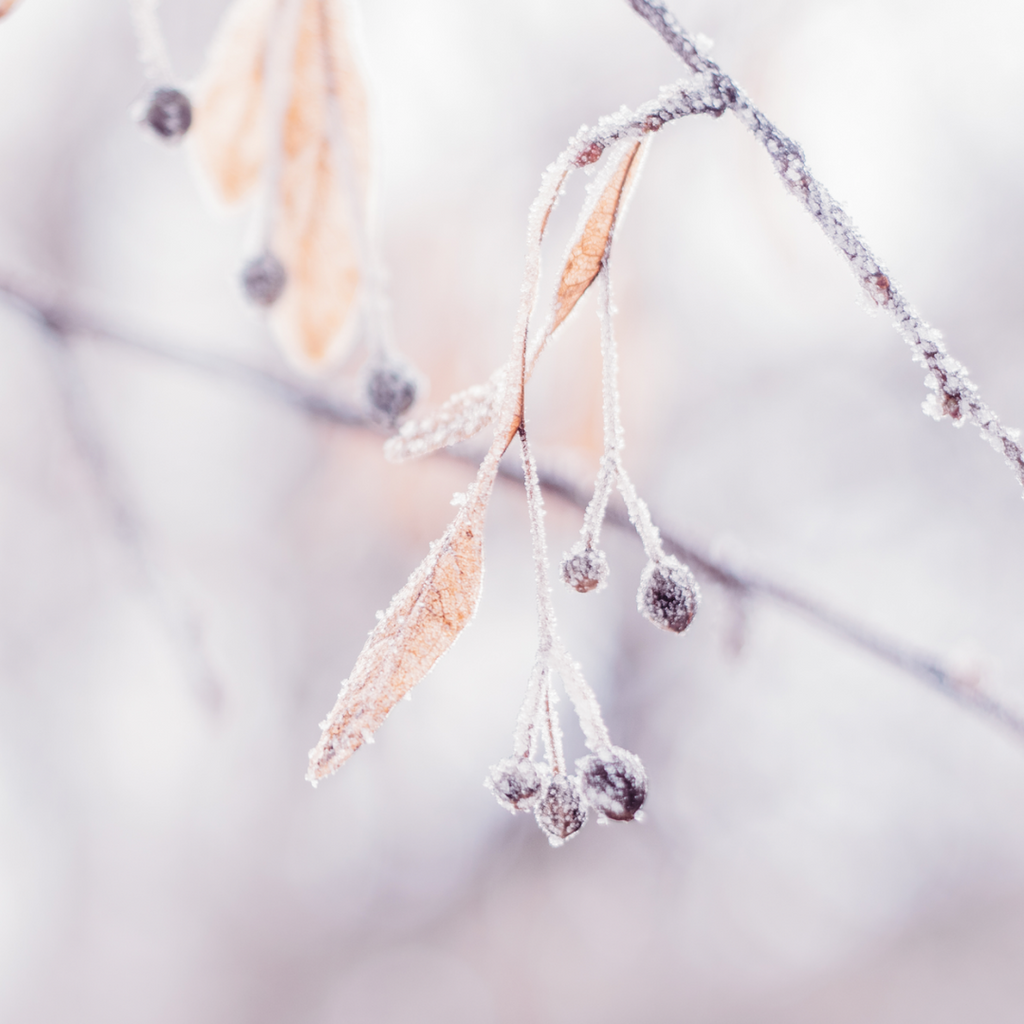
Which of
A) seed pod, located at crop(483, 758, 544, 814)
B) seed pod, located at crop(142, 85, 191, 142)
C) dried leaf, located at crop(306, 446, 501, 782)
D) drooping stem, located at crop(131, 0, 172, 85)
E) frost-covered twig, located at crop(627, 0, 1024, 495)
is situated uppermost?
frost-covered twig, located at crop(627, 0, 1024, 495)

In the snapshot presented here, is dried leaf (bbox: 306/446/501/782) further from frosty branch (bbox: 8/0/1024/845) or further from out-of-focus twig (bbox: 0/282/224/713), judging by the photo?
out-of-focus twig (bbox: 0/282/224/713)

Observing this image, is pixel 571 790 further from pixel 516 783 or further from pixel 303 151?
pixel 303 151

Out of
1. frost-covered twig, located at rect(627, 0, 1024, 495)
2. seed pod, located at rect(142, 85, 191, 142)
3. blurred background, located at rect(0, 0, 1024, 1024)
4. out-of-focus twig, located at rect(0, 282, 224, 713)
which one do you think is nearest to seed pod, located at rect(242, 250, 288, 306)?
seed pod, located at rect(142, 85, 191, 142)

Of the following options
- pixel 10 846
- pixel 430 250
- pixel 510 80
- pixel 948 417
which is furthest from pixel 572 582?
pixel 10 846

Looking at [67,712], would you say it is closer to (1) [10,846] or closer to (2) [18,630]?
(2) [18,630]

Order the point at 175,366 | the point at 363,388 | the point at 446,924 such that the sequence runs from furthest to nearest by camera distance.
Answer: the point at 446,924 → the point at 175,366 → the point at 363,388

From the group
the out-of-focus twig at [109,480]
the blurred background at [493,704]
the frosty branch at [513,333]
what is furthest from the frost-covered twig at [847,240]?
the blurred background at [493,704]

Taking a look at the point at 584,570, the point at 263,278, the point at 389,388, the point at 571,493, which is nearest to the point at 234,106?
the point at 263,278
